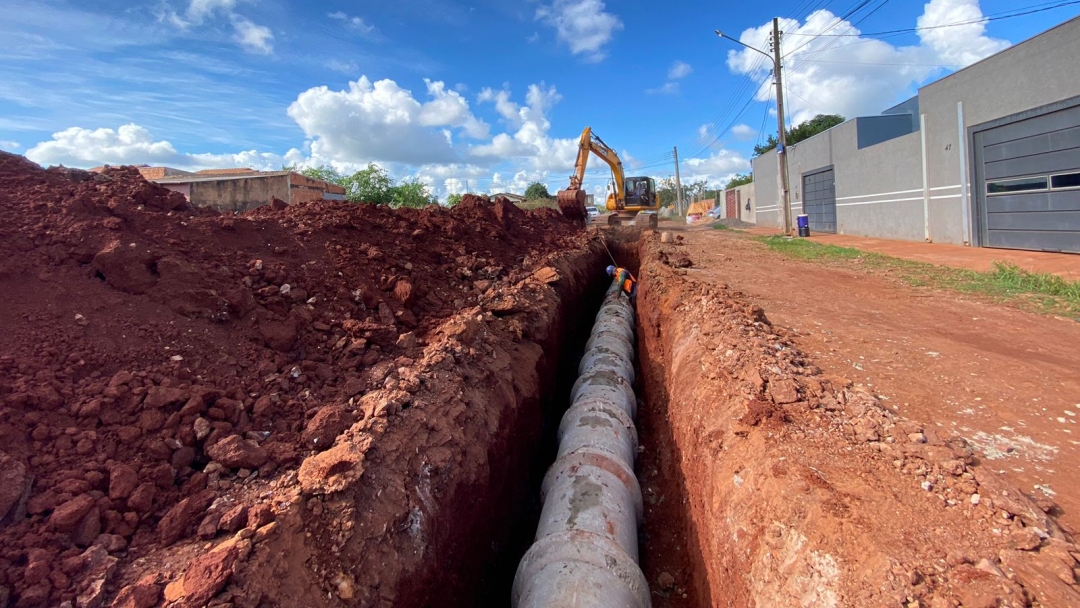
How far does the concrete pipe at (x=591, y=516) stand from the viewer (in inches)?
138

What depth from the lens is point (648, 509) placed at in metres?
5.51

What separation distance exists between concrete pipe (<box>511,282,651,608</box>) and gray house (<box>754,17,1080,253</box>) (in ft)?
39.7

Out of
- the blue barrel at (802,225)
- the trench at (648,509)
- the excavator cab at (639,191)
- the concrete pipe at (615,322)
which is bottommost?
the trench at (648,509)

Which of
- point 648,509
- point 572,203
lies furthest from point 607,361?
point 572,203

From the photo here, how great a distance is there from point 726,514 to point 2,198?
6626 mm

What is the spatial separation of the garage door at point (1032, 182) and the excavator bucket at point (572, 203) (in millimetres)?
11401

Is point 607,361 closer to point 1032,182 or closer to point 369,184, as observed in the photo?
point 1032,182

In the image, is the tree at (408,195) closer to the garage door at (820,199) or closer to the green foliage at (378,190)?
the green foliage at (378,190)

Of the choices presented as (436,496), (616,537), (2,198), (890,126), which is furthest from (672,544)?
(890,126)

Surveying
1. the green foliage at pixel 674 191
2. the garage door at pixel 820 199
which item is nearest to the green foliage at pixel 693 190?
the green foliage at pixel 674 191

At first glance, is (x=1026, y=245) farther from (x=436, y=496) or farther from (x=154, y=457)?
(x=154, y=457)

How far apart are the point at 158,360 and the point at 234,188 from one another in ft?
65.1

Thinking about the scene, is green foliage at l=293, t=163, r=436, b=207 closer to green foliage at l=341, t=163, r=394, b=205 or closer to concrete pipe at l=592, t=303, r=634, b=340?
green foliage at l=341, t=163, r=394, b=205

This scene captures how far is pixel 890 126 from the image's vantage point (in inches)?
868
